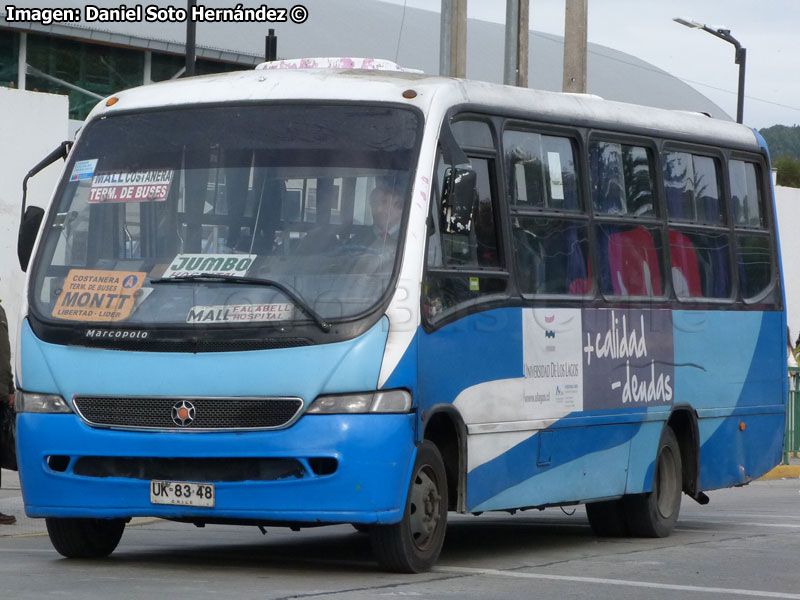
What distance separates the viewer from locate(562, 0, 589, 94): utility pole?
19453 mm

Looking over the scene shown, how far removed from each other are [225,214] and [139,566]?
2065mm

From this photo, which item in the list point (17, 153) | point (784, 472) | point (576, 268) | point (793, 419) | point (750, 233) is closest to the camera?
point (576, 268)

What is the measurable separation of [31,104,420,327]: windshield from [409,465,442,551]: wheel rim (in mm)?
1043

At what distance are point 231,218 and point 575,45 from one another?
36.5 feet

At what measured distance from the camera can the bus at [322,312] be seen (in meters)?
8.74

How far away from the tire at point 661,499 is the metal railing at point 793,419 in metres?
8.53

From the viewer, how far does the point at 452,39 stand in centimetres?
2264

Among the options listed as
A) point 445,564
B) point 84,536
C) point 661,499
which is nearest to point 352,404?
point 445,564

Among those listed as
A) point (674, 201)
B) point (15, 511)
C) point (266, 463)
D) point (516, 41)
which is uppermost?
point (516, 41)

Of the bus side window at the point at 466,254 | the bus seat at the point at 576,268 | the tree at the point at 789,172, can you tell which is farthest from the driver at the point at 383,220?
the tree at the point at 789,172

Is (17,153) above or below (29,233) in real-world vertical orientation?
above

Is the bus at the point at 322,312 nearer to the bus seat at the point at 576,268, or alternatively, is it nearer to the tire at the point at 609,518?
the bus seat at the point at 576,268

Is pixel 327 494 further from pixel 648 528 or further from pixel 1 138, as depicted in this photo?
pixel 1 138

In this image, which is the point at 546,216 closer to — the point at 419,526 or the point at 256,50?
the point at 419,526
